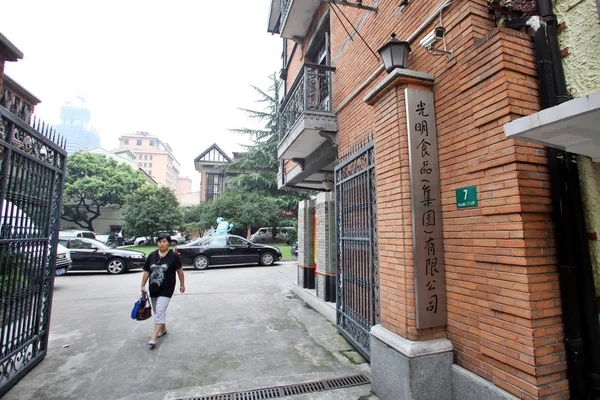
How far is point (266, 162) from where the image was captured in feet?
82.9

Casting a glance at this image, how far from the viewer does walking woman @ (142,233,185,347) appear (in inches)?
184

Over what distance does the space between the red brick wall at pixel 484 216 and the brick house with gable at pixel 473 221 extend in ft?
0.04

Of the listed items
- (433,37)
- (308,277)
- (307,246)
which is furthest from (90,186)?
(433,37)

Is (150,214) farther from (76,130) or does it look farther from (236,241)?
(76,130)

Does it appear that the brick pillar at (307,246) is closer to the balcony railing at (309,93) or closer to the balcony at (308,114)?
the balcony at (308,114)

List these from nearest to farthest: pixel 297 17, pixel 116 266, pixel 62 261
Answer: pixel 297 17
pixel 62 261
pixel 116 266

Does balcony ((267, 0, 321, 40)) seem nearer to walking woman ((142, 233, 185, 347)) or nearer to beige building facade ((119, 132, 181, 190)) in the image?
walking woman ((142, 233, 185, 347))

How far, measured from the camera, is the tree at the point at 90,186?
1273 inches

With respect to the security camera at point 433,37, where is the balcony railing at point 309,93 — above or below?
above

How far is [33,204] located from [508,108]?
5.31 meters

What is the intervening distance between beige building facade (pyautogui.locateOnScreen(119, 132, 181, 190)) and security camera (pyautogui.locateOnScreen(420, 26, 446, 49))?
9083 centimetres

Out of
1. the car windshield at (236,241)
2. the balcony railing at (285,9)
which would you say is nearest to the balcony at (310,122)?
the balcony railing at (285,9)

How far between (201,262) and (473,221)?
12128 millimetres

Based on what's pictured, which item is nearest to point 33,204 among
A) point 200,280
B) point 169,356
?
point 169,356
